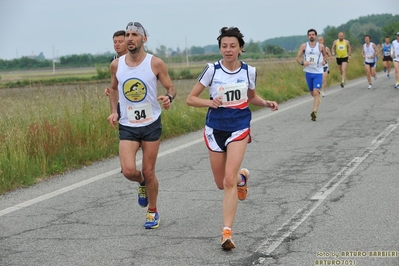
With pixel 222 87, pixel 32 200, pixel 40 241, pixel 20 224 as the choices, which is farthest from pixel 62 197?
pixel 222 87

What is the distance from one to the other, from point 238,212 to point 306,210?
26.8 inches

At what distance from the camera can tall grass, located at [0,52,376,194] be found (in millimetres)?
10008

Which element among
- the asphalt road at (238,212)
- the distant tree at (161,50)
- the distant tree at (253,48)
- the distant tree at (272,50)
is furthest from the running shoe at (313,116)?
the distant tree at (272,50)

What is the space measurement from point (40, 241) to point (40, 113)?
5.93m

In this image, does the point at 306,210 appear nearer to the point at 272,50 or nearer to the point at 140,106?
the point at 140,106

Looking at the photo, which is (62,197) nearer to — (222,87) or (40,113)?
(222,87)

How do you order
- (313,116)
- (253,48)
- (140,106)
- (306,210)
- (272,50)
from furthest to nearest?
(272,50), (253,48), (313,116), (306,210), (140,106)

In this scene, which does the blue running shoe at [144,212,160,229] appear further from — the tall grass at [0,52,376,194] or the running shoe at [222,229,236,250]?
the tall grass at [0,52,376,194]

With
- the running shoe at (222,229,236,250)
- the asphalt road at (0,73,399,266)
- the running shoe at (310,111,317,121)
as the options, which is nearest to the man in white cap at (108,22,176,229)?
the asphalt road at (0,73,399,266)

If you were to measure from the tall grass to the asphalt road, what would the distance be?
396 mm

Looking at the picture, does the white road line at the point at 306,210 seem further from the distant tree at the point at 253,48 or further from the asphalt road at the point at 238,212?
the distant tree at the point at 253,48

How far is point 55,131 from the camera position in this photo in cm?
1131

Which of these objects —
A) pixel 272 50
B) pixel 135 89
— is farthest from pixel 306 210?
pixel 272 50

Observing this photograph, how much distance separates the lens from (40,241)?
6.59 meters
